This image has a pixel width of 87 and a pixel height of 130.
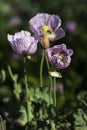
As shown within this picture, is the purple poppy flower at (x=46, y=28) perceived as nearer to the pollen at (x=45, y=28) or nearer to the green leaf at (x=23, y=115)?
Answer: the pollen at (x=45, y=28)

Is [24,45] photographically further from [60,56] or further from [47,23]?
[47,23]

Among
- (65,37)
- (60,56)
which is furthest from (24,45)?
(65,37)

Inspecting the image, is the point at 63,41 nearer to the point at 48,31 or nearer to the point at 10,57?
the point at 10,57

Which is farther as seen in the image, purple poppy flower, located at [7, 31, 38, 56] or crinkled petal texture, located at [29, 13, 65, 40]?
crinkled petal texture, located at [29, 13, 65, 40]

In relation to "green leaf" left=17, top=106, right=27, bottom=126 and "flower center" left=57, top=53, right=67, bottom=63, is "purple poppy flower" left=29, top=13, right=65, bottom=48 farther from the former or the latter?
"green leaf" left=17, top=106, right=27, bottom=126

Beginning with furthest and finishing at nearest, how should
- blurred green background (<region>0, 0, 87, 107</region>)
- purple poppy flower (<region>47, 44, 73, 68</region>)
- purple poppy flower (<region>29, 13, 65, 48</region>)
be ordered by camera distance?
blurred green background (<region>0, 0, 87, 107</region>), purple poppy flower (<region>29, 13, 65, 48</region>), purple poppy flower (<region>47, 44, 73, 68</region>)

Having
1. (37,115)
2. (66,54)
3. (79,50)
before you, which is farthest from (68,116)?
(79,50)

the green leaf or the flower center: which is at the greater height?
the flower center

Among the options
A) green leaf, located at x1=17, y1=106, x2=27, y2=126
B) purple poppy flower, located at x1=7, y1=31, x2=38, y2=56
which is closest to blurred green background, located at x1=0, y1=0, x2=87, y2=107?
green leaf, located at x1=17, y1=106, x2=27, y2=126
